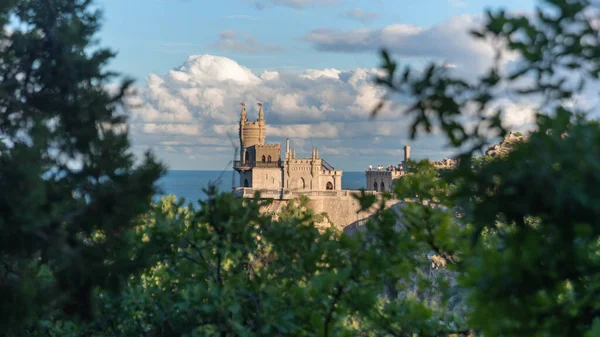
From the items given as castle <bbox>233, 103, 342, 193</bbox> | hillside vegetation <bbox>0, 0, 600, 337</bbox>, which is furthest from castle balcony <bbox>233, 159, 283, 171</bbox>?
hillside vegetation <bbox>0, 0, 600, 337</bbox>

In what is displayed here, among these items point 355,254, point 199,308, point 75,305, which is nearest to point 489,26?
point 355,254

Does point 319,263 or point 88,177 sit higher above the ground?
point 88,177

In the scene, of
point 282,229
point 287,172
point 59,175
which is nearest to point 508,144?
point 282,229

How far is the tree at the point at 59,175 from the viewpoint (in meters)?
5.75

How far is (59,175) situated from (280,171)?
81.6 metres

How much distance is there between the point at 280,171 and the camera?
8869cm

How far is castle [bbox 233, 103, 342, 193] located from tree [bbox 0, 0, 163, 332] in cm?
7810

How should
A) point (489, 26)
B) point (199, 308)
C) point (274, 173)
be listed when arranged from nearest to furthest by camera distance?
point (489, 26), point (199, 308), point (274, 173)

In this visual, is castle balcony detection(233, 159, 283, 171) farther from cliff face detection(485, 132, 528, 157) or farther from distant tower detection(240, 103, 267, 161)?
cliff face detection(485, 132, 528, 157)

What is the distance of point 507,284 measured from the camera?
13.4 feet

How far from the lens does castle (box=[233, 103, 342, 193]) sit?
88.0 metres

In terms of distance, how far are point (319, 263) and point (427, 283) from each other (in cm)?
114

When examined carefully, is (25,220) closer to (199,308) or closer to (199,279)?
(199,308)

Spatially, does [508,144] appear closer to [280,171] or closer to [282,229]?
[282,229]
